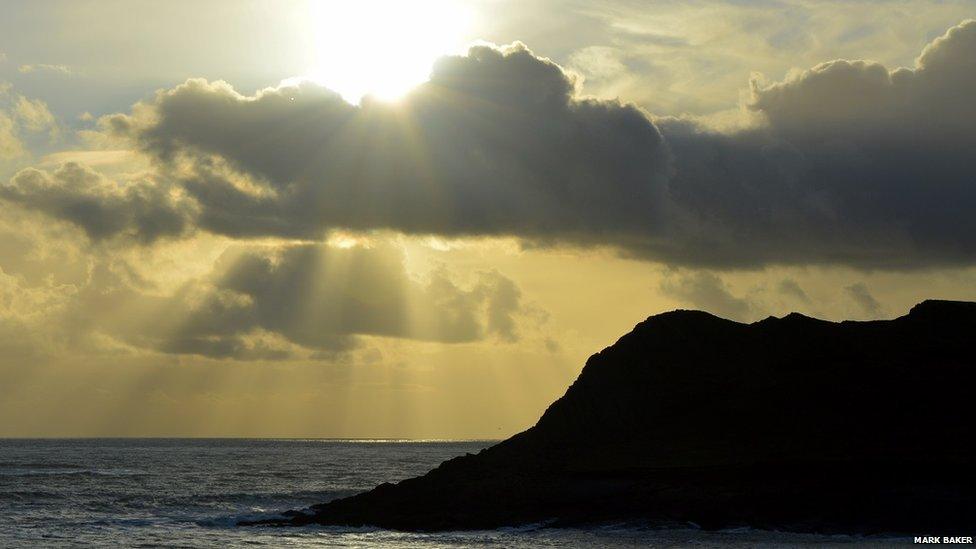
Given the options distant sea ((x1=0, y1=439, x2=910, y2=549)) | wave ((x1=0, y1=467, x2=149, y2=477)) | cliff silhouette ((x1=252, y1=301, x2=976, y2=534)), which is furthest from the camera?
wave ((x1=0, y1=467, x2=149, y2=477))

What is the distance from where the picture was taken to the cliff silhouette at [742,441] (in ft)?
239

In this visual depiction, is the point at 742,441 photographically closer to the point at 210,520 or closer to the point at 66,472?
the point at 210,520

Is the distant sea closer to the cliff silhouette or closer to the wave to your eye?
the wave

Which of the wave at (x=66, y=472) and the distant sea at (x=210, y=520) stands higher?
the wave at (x=66, y=472)

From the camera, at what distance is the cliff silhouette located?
72938 mm

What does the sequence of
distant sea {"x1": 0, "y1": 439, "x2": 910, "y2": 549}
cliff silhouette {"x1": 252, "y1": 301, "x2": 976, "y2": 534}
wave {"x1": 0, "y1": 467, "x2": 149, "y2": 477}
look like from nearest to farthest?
distant sea {"x1": 0, "y1": 439, "x2": 910, "y2": 549}, cliff silhouette {"x1": 252, "y1": 301, "x2": 976, "y2": 534}, wave {"x1": 0, "y1": 467, "x2": 149, "y2": 477}

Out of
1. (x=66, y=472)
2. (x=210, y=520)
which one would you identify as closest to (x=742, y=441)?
(x=210, y=520)

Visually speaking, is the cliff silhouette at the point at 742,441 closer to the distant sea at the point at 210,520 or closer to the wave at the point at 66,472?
the distant sea at the point at 210,520

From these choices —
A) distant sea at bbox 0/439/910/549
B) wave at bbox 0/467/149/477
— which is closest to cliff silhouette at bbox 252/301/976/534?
distant sea at bbox 0/439/910/549

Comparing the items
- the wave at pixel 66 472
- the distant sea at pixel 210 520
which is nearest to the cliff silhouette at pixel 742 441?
the distant sea at pixel 210 520

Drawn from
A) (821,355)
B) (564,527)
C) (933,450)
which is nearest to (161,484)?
(564,527)

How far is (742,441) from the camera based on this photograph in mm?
81688

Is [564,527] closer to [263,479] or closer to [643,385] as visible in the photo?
[643,385]

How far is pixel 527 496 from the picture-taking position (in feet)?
258
